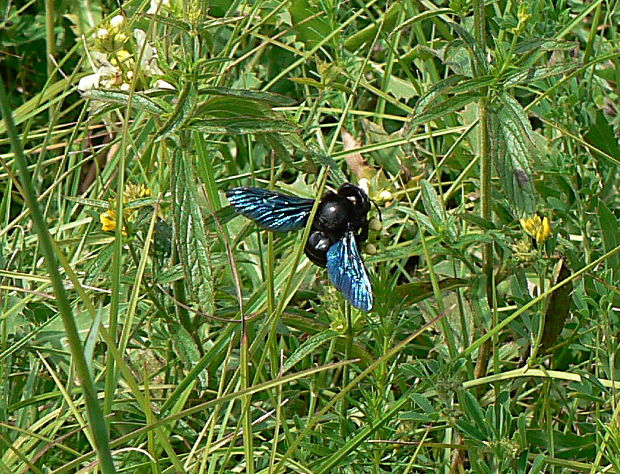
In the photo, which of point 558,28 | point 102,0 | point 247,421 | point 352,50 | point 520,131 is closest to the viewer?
point 247,421

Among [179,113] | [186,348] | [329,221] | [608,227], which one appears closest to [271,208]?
[329,221]

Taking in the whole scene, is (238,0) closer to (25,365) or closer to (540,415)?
(25,365)

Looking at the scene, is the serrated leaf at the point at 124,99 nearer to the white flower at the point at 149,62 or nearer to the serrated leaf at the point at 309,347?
the white flower at the point at 149,62

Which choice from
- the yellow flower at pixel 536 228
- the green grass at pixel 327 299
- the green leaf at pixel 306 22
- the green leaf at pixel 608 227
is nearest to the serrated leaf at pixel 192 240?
the green grass at pixel 327 299

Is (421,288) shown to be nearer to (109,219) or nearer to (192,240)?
(192,240)

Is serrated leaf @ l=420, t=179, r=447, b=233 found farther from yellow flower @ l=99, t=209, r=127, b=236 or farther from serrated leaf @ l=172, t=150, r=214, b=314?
yellow flower @ l=99, t=209, r=127, b=236

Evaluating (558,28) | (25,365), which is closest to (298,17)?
(558,28)
